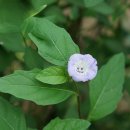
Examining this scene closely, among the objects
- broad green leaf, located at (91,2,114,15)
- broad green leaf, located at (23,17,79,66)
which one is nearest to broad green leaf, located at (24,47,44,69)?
broad green leaf, located at (23,17,79,66)

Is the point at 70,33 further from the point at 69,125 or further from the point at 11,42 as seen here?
the point at 69,125

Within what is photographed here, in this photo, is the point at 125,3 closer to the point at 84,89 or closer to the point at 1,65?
the point at 84,89

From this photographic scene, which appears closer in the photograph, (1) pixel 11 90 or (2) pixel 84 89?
(1) pixel 11 90

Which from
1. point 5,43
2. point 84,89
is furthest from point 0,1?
point 84,89

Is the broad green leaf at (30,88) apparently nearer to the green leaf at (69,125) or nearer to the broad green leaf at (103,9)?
the green leaf at (69,125)

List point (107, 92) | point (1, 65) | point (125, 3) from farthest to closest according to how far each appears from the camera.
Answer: point (125, 3) < point (1, 65) < point (107, 92)

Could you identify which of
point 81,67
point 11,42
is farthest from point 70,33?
point 81,67

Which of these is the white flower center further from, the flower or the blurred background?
the blurred background

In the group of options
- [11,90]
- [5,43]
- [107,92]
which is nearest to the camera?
[11,90]
